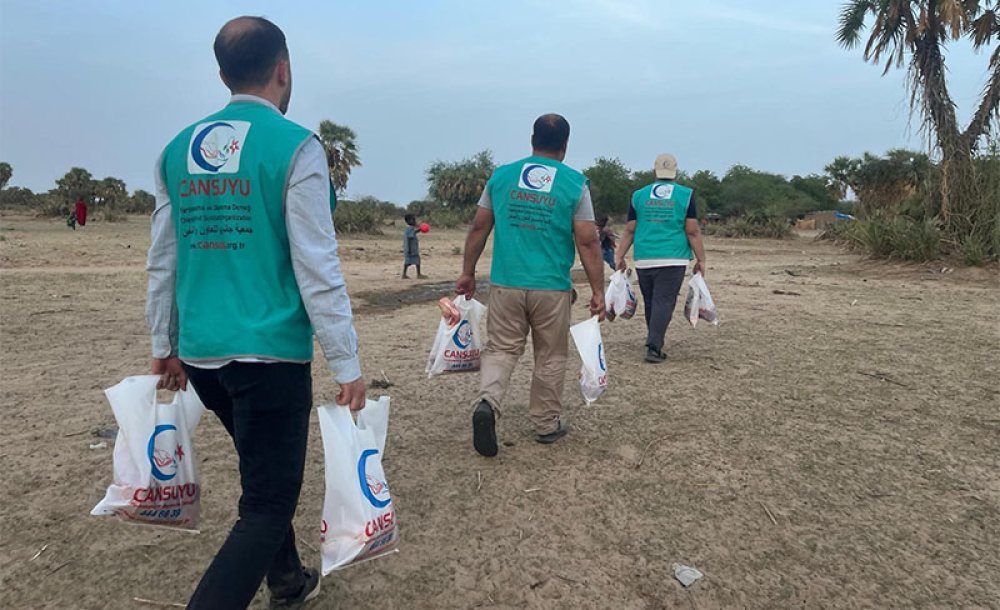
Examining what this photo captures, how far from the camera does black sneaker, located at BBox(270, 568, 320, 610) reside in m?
2.21

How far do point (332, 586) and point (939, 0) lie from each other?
16.3 metres

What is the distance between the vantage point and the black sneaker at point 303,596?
2.21 m

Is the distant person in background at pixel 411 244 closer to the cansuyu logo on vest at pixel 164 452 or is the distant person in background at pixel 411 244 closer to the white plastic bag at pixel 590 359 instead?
the white plastic bag at pixel 590 359

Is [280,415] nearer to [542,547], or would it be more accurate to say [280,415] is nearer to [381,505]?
[381,505]

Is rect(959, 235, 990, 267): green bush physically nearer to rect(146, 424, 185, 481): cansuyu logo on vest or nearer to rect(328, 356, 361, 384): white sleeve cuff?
rect(328, 356, 361, 384): white sleeve cuff

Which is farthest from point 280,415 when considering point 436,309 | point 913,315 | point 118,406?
point 913,315

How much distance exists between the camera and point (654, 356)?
5.75 metres

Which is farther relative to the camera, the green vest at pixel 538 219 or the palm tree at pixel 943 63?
the palm tree at pixel 943 63

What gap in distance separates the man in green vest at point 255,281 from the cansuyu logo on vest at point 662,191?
13.7ft

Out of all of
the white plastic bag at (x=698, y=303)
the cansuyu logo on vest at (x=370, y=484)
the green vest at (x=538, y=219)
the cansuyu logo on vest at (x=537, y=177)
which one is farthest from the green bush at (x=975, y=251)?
the cansuyu logo on vest at (x=370, y=484)

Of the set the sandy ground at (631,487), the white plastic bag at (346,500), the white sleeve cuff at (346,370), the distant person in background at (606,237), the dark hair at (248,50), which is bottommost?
the sandy ground at (631,487)

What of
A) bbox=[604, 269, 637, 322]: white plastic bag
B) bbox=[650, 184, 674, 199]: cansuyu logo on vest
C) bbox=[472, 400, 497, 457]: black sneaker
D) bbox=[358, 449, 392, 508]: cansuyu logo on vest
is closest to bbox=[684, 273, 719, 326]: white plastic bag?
bbox=[604, 269, 637, 322]: white plastic bag

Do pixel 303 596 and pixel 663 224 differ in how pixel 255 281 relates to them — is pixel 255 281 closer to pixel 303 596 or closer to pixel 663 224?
pixel 303 596

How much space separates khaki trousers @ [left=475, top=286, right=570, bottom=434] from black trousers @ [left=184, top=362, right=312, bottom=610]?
1.76 meters
